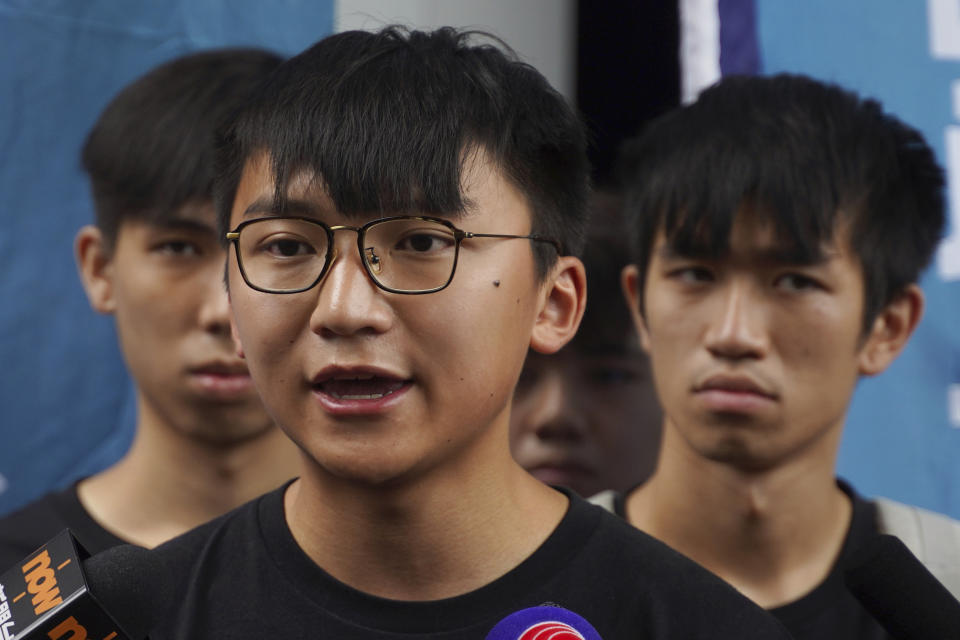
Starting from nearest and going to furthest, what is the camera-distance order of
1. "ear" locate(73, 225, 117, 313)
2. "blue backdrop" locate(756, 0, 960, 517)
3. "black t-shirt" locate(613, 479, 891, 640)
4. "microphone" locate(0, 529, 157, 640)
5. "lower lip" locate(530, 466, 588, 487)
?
1. "microphone" locate(0, 529, 157, 640)
2. "black t-shirt" locate(613, 479, 891, 640)
3. "ear" locate(73, 225, 117, 313)
4. "lower lip" locate(530, 466, 588, 487)
5. "blue backdrop" locate(756, 0, 960, 517)

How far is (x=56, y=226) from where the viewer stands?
9.28 feet

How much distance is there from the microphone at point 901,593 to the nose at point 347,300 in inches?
24.5

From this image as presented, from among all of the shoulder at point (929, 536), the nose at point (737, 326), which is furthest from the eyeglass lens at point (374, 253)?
the shoulder at point (929, 536)

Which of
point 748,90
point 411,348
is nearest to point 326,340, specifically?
point 411,348

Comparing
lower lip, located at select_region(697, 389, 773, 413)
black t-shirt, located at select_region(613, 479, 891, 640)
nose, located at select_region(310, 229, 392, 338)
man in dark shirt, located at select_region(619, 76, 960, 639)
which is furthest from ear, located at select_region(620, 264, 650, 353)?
nose, located at select_region(310, 229, 392, 338)

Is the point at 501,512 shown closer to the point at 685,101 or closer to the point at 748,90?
the point at 748,90

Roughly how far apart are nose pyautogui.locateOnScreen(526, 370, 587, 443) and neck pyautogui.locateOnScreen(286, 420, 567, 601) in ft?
3.66

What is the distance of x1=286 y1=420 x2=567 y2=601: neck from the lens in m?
1.56

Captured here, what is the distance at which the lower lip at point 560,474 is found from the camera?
2.71 m

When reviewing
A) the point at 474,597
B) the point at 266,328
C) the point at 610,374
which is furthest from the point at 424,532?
the point at 610,374

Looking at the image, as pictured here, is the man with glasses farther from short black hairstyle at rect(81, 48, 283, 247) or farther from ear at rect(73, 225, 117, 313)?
ear at rect(73, 225, 117, 313)

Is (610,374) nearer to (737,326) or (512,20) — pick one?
(737,326)

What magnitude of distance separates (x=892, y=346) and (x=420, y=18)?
128cm

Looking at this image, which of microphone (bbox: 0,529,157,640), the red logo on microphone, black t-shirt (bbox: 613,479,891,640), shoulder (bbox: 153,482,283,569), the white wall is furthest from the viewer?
the white wall
